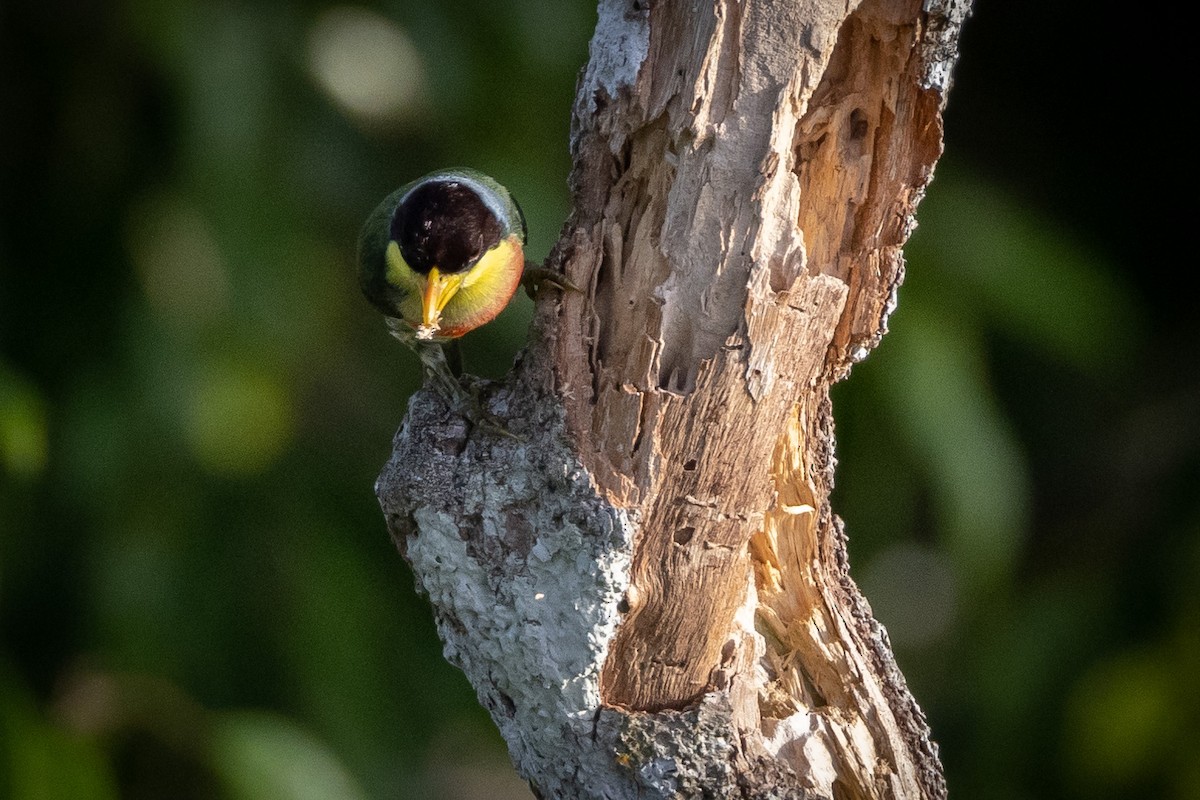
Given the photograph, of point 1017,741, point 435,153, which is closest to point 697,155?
point 435,153

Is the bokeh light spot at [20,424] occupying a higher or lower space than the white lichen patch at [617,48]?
lower

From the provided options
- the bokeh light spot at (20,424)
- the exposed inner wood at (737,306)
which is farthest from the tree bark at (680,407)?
the bokeh light spot at (20,424)

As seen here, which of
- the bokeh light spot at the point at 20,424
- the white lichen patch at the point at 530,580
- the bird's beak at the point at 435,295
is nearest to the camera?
the white lichen patch at the point at 530,580

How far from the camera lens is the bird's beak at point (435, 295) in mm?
1183

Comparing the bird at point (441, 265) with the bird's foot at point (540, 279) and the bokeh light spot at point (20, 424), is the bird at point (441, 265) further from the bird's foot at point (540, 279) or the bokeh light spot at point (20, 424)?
the bokeh light spot at point (20, 424)

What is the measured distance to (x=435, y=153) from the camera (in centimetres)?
234

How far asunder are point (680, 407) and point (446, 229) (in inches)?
14.5

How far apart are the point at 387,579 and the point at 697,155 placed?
1.73m

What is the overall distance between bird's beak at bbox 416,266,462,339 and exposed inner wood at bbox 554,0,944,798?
18cm

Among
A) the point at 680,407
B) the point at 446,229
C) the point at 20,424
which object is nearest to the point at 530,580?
the point at 680,407

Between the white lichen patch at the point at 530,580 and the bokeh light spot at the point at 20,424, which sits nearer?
the white lichen patch at the point at 530,580

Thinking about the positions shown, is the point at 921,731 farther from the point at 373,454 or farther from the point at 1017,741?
the point at 373,454

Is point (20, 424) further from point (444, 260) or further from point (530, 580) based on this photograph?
point (530, 580)

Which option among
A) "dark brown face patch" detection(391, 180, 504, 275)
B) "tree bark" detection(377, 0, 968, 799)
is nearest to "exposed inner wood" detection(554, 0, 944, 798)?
"tree bark" detection(377, 0, 968, 799)
